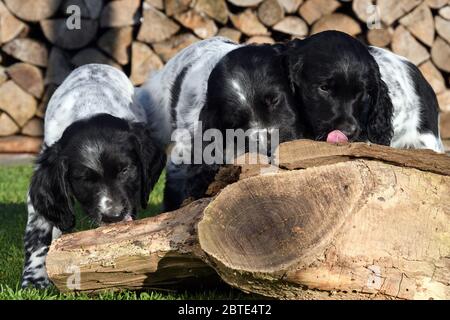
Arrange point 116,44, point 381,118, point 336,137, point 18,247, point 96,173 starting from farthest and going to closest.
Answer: point 116,44, point 18,247, point 381,118, point 96,173, point 336,137

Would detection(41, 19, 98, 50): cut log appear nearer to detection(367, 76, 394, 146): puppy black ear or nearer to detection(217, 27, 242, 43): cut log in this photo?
detection(217, 27, 242, 43): cut log

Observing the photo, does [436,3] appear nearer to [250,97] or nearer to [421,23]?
[421,23]

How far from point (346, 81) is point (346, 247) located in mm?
1418

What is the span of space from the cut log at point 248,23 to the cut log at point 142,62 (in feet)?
3.22

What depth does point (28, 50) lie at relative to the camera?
32.0 ft

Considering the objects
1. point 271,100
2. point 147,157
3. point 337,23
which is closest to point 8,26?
point 337,23

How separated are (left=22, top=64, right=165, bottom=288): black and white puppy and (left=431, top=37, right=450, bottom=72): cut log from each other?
5.45 meters

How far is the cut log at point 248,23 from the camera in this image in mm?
9344

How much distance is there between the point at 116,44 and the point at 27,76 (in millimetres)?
1152

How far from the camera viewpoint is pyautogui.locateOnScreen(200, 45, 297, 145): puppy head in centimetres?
425

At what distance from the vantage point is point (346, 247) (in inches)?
123

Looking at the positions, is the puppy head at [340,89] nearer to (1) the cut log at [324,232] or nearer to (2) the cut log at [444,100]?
(1) the cut log at [324,232]
